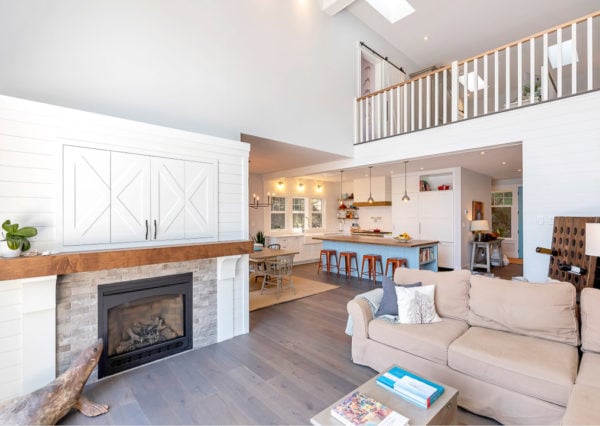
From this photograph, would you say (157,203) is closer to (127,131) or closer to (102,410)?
(127,131)

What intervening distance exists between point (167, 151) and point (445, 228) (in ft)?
22.4

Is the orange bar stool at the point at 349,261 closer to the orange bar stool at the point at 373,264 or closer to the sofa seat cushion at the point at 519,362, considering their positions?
the orange bar stool at the point at 373,264

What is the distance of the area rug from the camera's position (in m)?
4.94

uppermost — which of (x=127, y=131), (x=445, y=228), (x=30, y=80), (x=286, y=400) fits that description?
(x=30, y=80)

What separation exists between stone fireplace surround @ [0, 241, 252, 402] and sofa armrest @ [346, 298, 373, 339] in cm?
160

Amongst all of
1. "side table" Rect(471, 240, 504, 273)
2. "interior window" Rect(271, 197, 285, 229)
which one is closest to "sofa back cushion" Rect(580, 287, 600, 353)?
"side table" Rect(471, 240, 504, 273)

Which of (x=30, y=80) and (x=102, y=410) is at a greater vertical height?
(x=30, y=80)

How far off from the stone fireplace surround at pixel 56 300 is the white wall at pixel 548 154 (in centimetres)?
423

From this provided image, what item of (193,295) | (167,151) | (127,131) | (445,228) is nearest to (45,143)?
(127,131)

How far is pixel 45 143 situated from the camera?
2402mm

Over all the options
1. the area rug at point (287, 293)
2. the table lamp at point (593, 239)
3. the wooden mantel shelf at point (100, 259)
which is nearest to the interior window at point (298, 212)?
the area rug at point (287, 293)

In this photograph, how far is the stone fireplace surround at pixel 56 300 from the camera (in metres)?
2.26

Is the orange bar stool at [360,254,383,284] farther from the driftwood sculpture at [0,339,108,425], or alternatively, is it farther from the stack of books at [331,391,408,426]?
the driftwood sculpture at [0,339,108,425]

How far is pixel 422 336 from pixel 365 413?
1175mm
